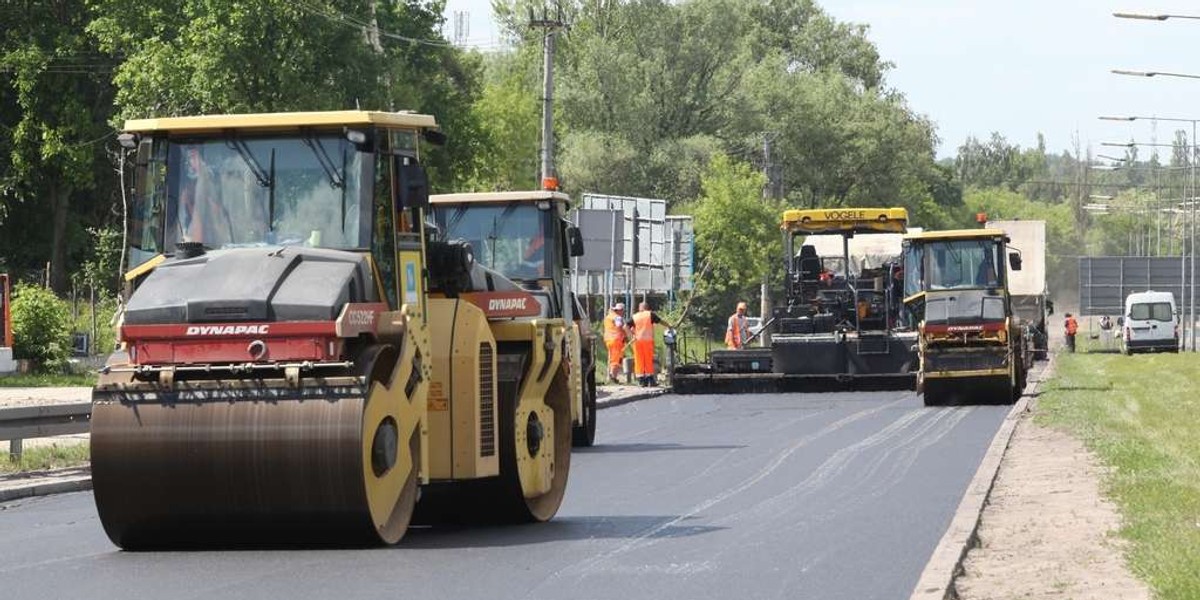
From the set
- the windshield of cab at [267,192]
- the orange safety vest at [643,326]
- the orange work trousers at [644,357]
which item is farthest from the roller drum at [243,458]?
the orange work trousers at [644,357]

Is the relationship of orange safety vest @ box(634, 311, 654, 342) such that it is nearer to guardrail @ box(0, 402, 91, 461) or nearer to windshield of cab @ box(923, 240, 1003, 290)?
windshield of cab @ box(923, 240, 1003, 290)

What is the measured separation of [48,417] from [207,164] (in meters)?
6.72

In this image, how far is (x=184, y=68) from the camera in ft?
173

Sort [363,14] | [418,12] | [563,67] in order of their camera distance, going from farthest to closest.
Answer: [563,67] → [418,12] → [363,14]

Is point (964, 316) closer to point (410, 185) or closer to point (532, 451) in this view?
point (532, 451)

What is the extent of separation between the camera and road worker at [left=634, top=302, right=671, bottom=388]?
36531 millimetres

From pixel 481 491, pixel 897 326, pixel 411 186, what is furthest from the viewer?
pixel 897 326

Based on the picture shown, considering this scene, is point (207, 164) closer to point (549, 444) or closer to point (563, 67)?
point (549, 444)

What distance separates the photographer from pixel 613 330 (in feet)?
126

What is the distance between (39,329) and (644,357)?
1211 centimetres

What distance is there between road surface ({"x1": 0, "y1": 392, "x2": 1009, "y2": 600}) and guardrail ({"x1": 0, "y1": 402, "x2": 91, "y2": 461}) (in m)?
1.25

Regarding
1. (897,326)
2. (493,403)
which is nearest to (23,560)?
(493,403)

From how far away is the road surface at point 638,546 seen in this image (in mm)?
10328

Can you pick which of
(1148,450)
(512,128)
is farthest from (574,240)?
(512,128)
